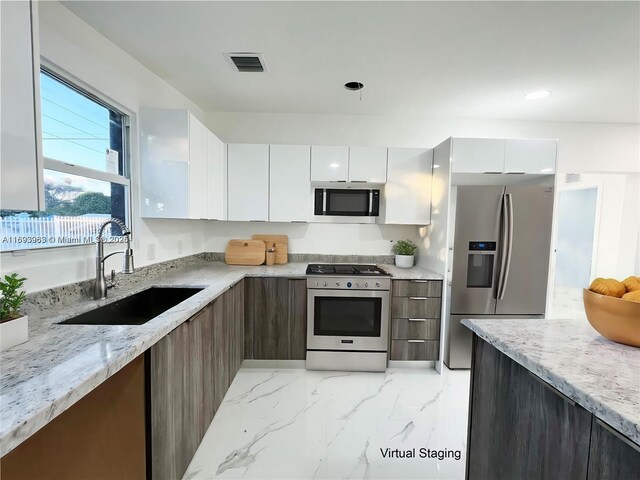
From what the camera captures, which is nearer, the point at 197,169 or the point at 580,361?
the point at 580,361

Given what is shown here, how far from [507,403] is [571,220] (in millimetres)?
4445

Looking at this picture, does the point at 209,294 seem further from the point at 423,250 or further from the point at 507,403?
the point at 423,250

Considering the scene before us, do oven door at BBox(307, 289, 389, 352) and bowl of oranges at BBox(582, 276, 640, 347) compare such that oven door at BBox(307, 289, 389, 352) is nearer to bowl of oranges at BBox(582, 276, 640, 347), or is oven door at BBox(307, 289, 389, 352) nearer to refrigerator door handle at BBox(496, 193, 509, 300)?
refrigerator door handle at BBox(496, 193, 509, 300)

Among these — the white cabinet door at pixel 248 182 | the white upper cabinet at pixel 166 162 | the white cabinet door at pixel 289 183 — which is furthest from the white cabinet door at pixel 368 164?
the white upper cabinet at pixel 166 162

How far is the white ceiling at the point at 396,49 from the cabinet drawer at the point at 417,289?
5.62 feet

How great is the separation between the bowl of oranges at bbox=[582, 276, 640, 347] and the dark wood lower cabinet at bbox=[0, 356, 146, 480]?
1.70 metres

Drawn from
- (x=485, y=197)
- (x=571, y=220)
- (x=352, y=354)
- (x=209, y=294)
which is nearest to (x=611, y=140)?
(x=571, y=220)

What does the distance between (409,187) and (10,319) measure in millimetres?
2849

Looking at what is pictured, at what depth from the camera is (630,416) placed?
607 mm

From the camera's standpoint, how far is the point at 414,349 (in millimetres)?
2602

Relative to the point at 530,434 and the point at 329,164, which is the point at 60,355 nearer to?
the point at 530,434

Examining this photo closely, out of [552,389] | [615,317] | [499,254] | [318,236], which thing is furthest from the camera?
[318,236]

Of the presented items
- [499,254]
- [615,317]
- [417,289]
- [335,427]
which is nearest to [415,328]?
[417,289]

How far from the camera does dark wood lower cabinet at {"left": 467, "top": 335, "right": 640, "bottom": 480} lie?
68cm
